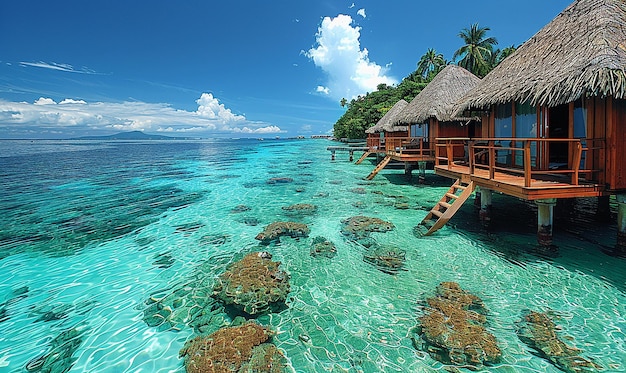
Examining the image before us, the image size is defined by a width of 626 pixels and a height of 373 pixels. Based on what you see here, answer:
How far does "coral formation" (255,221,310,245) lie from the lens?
26.6 ft

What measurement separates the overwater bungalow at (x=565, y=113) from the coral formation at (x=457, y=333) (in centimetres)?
244

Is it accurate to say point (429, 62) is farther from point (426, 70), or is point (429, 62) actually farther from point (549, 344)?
point (549, 344)

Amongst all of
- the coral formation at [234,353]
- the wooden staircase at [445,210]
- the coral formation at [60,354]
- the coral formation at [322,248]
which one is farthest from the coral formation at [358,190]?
the coral formation at [60,354]

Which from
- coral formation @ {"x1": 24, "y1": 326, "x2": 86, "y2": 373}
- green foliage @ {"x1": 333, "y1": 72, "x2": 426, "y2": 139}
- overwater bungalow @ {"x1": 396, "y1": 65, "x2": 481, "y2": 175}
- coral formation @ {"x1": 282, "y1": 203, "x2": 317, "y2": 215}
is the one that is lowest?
coral formation @ {"x1": 24, "y1": 326, "x2": 86, "y2": 373}

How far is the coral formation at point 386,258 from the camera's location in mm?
6215

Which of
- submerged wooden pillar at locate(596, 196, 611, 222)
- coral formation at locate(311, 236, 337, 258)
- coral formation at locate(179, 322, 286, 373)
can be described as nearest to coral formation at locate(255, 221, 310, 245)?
coral formation at locate(311, 236, 337, 258)

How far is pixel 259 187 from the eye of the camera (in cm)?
1616

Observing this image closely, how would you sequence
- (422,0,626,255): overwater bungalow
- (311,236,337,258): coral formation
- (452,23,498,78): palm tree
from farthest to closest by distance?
(452,23,498,78): palm tree → (311,236,337,258): coral formation → (422,0,626,255): overwater bungalow

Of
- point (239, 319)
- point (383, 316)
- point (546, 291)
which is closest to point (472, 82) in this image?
point (546, 291)

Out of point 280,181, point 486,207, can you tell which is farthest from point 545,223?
point 280,181

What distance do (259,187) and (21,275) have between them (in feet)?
33.6

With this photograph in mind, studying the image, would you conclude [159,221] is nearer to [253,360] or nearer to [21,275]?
[21,275]

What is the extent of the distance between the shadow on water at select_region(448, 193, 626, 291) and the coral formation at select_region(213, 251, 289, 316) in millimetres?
4467

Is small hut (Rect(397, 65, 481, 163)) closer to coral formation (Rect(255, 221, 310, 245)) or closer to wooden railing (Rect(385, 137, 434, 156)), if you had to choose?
wooden railing (Rect(385, 137, 434, 156))
